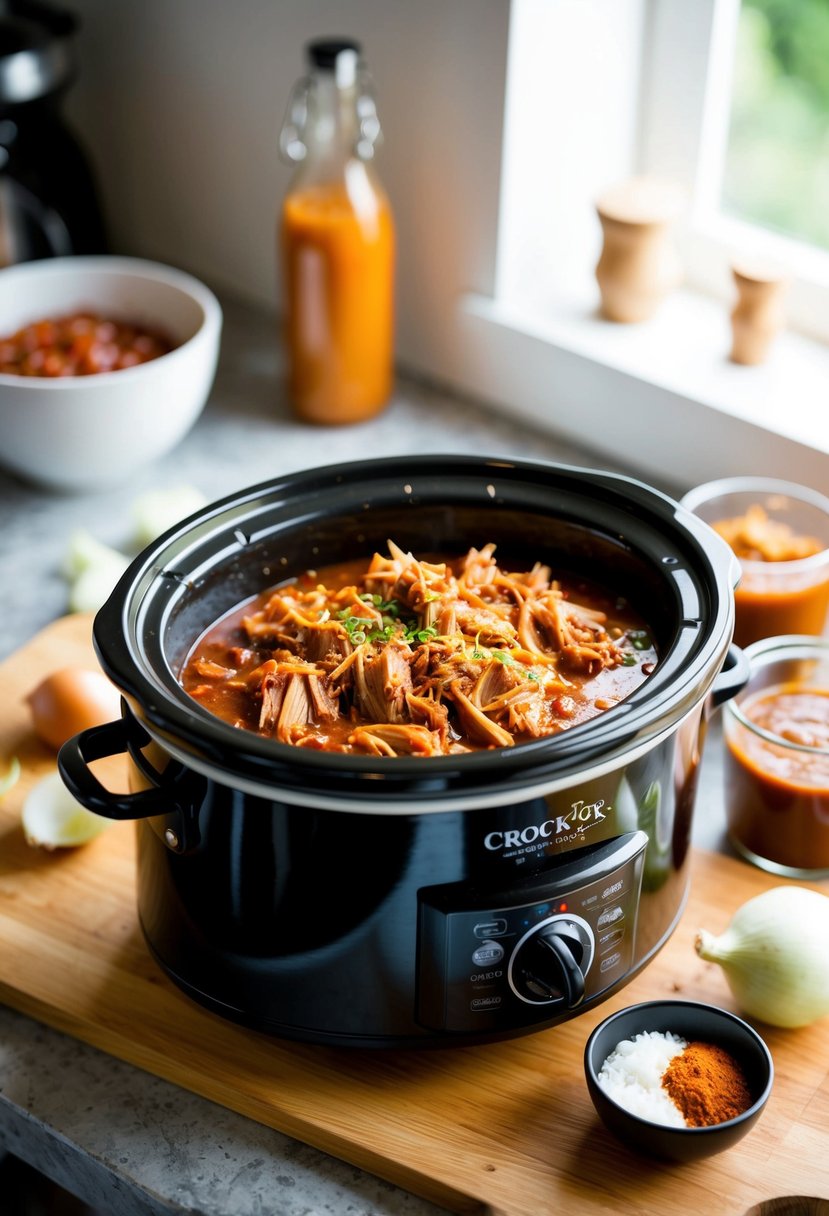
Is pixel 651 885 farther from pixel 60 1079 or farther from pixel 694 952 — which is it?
pixel 60 1079

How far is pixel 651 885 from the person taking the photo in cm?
129

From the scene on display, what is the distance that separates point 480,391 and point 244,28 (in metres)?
0.74

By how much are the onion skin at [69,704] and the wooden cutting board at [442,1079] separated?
0.19 meters

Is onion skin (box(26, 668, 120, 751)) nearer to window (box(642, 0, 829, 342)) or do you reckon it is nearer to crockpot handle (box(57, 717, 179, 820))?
crockpot handle (box(57, 717, 179, 820))

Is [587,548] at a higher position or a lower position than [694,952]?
higher

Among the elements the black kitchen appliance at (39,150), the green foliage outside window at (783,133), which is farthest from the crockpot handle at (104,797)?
the green foliage outside window at (783,133)

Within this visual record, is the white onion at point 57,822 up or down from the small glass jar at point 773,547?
down

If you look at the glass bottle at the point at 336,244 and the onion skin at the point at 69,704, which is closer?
the onion skin at the point at 69,704

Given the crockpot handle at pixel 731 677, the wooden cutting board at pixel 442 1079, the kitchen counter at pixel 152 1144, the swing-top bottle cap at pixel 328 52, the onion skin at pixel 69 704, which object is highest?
the swing-top bottle cap at pixel 328 52

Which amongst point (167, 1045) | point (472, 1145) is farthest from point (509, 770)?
point (167, 1045)

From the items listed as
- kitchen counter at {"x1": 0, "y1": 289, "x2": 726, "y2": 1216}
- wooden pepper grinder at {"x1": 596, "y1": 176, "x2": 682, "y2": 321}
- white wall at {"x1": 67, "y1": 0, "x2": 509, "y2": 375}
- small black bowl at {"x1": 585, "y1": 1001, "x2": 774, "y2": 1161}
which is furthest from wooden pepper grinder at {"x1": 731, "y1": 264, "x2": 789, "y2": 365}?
small black bowl at {"x1": 585, "y1": 1001, "x2": 774, "y2": 1161}

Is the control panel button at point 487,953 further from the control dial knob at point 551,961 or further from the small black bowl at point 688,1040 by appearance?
the small black bowl at point 688,1040

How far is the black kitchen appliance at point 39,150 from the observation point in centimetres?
224

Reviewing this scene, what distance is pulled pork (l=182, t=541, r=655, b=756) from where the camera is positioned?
126 centimetres
